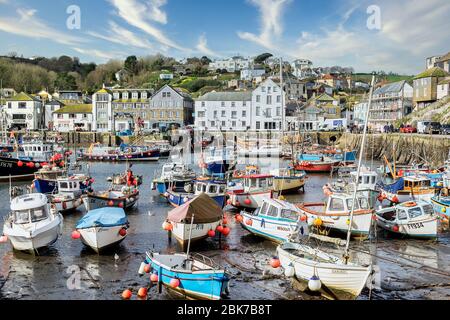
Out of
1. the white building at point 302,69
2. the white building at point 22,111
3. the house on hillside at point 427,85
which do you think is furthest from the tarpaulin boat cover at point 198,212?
the white building at point 302,69

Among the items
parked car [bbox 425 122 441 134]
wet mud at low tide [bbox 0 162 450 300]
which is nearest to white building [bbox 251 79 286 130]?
parked car [bbox 425 122 441 134]

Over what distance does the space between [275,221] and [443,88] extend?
5807 centimetres

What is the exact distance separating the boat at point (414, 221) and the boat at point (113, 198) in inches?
554

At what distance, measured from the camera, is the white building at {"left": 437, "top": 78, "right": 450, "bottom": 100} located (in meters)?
67.9

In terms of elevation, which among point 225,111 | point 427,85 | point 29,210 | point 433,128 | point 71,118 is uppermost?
point 427,85

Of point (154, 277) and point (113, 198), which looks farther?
point (113, 198)

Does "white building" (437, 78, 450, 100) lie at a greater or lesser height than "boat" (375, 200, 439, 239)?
greater

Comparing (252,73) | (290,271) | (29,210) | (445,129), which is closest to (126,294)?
(290,271)

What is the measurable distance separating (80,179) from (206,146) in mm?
41899

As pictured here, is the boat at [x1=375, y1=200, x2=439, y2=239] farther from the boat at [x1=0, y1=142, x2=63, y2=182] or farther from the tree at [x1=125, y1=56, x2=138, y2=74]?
the tree at [x1=125, y1=56, x2=138, y2=74]

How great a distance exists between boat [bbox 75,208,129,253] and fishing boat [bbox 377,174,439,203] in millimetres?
16477

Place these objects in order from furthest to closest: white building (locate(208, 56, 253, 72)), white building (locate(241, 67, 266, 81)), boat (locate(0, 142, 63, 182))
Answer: white building (locate(208, 56, 253, 72))
white building (locate(241, 67, 266, 81))
boat (locate(0, 142, 63, 182))

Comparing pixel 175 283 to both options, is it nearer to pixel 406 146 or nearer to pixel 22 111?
pixel 406 146

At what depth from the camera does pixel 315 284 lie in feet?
46.0
